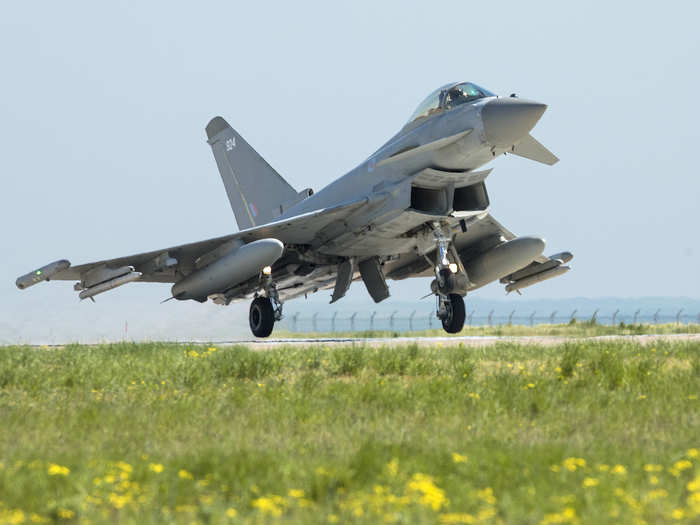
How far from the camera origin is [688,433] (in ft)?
21.3

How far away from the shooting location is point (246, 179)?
2531cm

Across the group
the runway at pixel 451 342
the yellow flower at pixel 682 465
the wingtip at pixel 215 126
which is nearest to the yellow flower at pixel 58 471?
the yellow flower at pixel 682 465

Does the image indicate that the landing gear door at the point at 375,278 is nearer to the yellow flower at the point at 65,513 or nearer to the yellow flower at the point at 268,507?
the yellow flower at the point at 268,507

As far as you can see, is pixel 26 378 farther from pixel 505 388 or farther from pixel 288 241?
pixel 288 241

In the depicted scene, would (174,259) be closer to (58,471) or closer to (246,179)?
(246,179)

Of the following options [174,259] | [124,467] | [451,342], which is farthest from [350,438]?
[174,259]

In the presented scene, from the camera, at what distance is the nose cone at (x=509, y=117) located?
15.5 metres

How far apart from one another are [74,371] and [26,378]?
59 cm

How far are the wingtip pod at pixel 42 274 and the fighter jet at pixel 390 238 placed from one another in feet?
0.09

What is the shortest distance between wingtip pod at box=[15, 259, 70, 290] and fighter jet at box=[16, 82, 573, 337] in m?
0.03

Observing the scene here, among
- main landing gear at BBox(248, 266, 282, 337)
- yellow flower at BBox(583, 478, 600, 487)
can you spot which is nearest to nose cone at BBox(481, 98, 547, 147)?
main landing gear at BBox(248, 266, 282, 337)

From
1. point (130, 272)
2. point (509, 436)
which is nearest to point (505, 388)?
point (509, 436)

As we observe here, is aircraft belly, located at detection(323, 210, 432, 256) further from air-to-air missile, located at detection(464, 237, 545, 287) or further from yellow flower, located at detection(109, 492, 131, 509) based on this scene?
yellow flower, located at detection(109, 492, 131, 509)

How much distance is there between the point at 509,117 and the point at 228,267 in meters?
6.85
